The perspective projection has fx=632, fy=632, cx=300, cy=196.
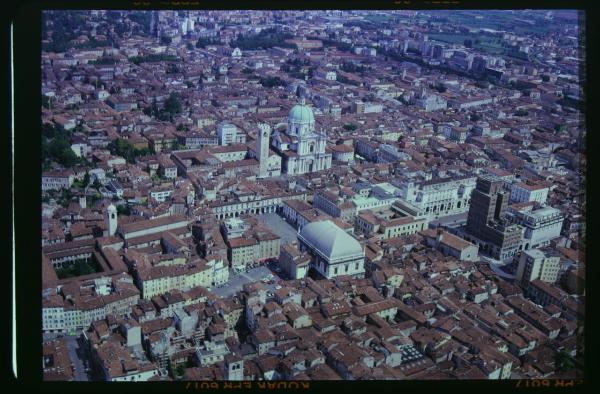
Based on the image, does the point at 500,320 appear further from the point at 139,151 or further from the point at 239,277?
the point at 139,151

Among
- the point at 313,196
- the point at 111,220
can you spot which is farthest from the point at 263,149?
the point at 111,220

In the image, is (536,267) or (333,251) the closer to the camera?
(536,267)

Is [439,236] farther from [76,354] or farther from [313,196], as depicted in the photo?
[76,354]

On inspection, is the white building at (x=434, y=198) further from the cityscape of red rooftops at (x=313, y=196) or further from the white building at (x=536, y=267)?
the white building at (x=536, y=267)

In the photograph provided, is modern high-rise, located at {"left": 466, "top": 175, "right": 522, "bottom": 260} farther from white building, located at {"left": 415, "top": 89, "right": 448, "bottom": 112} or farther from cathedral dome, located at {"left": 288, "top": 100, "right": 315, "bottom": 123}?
white building, located at {"left": 415, "top": 89, "right": 448, "bottom": 112}

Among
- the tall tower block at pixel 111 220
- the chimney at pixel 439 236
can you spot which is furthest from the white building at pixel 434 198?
the tall tower block at pixel 111 220
